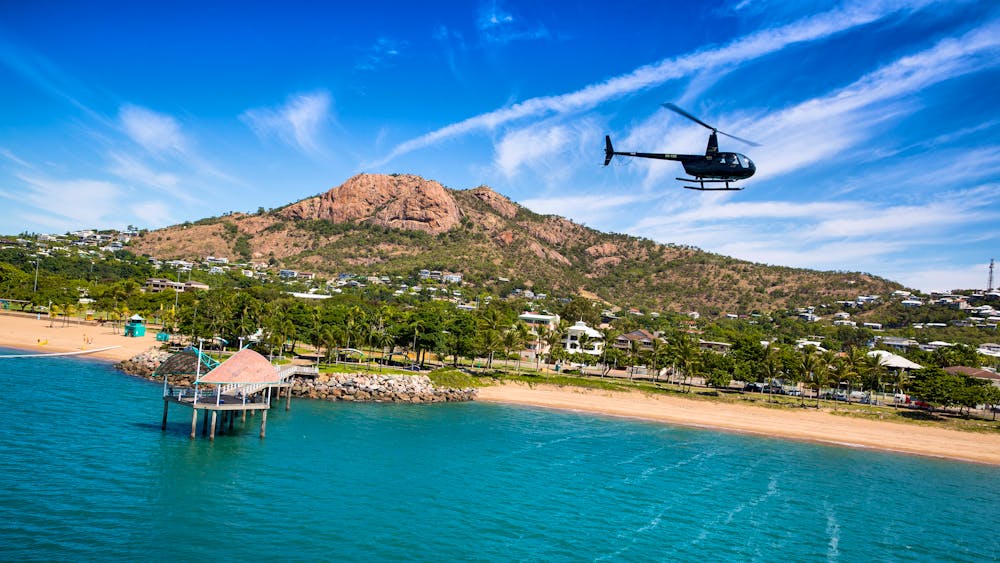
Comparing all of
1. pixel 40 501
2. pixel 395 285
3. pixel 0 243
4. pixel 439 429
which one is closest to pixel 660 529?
pixel 439 429

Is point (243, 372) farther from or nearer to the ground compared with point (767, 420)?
farther from the ground

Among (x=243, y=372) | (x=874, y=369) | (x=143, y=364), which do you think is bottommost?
(x=143, y=364)

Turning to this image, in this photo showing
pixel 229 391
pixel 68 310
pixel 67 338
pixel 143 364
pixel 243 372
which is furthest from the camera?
pixel 68 310

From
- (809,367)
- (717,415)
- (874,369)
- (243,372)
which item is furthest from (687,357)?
(243,372)

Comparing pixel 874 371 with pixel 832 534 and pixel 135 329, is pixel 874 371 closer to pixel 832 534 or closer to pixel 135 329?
pixel 832 534

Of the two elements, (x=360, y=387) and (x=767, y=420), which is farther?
(x=767, y=420)

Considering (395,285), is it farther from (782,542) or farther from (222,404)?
(782,542)
